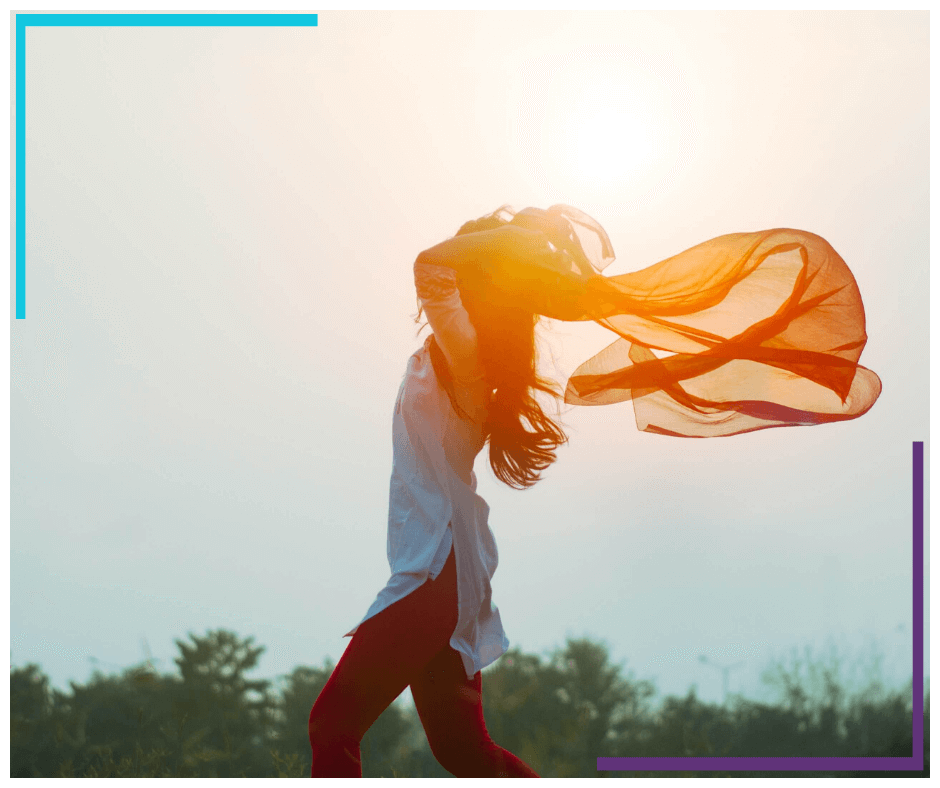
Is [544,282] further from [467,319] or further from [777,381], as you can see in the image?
[777,381]

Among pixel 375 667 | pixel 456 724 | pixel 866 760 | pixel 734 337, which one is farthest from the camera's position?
pixel 866 760

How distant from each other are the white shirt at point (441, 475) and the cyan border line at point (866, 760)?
2.27 metres

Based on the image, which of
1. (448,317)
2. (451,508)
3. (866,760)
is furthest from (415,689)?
(866,760)

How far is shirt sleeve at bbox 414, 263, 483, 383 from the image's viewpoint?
1.76 m

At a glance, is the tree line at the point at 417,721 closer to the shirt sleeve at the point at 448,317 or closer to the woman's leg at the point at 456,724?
the woman's leg at the point at 456,724

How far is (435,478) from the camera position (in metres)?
1.87

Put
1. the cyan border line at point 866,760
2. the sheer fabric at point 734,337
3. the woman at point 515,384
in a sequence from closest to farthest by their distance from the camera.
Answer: the woman at point 515,384
the sheer fabric at point 734,337
the cyan border line at point 866,760

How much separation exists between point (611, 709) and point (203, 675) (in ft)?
6.38

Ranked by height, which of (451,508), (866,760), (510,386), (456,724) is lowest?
(866,760)

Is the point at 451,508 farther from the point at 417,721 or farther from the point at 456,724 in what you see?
the point at 417,721

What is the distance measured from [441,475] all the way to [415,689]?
0.49 metres

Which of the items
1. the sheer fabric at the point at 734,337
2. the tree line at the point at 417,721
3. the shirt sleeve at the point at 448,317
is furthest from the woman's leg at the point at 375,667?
A: the tree line at the point at 417,721

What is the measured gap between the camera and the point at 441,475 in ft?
6.12

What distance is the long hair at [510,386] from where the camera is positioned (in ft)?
6.21
